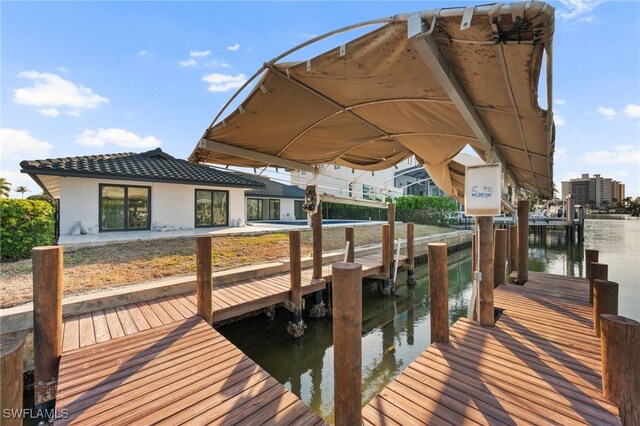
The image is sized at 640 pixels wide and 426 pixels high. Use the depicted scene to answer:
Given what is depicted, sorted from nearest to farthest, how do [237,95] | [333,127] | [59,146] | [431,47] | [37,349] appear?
[431,47], [237,95], [37,349], [333,127], [59,146]

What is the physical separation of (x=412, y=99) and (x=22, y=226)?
989cm

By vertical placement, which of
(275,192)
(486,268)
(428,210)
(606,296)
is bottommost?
(606,296)

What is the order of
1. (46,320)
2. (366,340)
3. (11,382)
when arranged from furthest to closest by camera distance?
1. (366,340)
2. (46,320)
3. (11,382)

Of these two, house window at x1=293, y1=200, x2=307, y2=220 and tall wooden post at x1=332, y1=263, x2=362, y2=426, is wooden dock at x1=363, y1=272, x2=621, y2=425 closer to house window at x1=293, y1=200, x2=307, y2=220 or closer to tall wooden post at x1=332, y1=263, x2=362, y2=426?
tall wooden post at x1=332, y1=263, x2=362, y2=426

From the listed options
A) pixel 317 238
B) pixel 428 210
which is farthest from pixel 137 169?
pixel 428 210

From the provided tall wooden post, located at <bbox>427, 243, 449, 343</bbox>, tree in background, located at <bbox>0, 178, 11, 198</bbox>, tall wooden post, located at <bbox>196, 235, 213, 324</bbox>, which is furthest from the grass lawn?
tree in background, located at <bbox>0, 178, 11, 198</bbox>

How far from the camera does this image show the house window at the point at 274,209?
22048 mm

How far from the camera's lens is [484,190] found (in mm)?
3688

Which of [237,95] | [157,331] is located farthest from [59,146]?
[237,95]

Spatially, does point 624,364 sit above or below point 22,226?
below

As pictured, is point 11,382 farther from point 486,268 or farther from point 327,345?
point 327,345

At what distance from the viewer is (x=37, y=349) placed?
3152 mm

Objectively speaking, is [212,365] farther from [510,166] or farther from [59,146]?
[59,146]

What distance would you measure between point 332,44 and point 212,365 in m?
3.59
